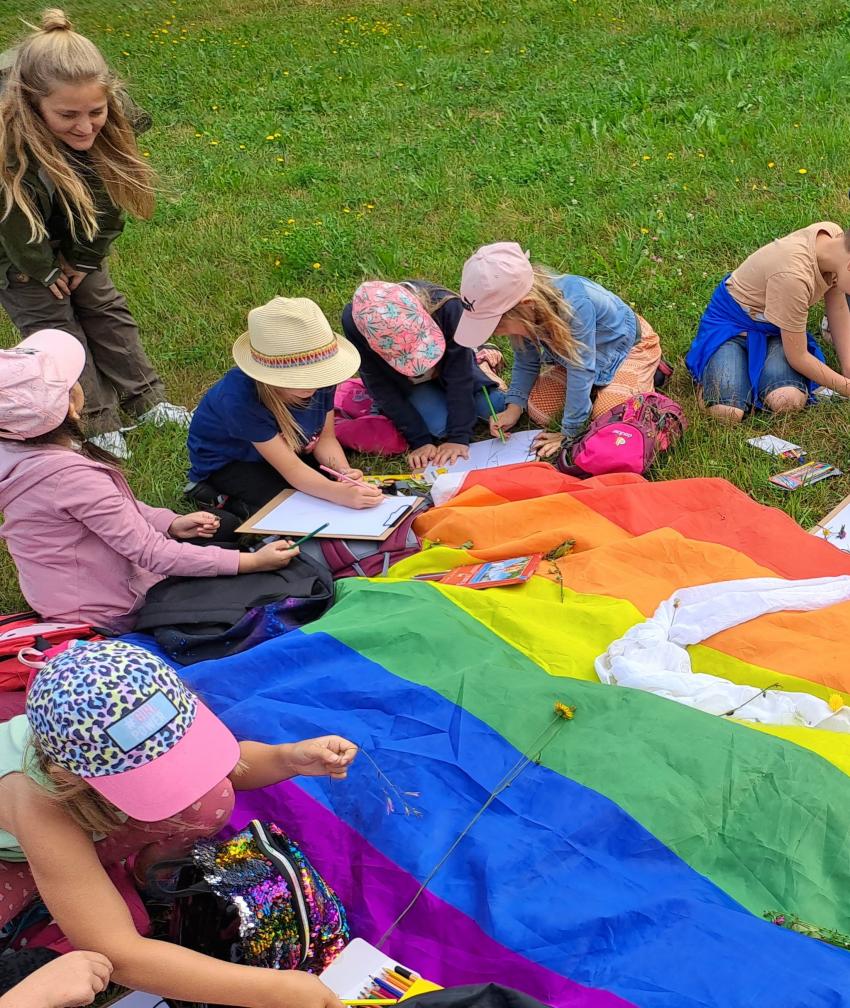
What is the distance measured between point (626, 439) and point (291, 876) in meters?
2.31

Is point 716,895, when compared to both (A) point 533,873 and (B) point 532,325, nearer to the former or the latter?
(A) point 533,873

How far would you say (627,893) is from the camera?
206 centimetres

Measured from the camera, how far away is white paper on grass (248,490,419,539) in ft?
11.9

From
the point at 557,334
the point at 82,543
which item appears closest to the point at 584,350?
the point at 557,334

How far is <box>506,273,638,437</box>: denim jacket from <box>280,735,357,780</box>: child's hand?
2.29 m

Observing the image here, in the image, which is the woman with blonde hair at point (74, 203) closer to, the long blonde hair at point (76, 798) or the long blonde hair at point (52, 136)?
the long blonde hair at point (52, 136)

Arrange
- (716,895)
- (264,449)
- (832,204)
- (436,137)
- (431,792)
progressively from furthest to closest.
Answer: (436,137), (832,204), (264,449), (431,792), (716,895)

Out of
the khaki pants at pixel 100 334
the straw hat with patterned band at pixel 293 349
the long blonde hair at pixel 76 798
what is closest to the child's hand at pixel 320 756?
the long blonde hair at pixel 76 798

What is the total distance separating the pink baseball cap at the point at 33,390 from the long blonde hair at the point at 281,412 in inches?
32.2

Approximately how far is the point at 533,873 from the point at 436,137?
21.2 feet

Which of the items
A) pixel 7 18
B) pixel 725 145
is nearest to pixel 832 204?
pixel 725 145

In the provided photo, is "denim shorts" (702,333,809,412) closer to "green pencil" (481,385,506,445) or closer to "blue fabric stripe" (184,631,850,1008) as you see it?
"green pencil" (481,385,506,445)

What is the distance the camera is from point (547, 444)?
13.8 ft

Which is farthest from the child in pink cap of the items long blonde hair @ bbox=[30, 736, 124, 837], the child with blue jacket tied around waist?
long blonde hair @ bbox=[30, 736, 124, 837]
